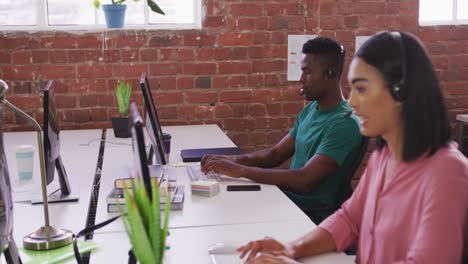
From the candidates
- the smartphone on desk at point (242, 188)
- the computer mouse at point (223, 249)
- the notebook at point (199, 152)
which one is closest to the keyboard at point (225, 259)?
the computer mouse at point (223, 249)

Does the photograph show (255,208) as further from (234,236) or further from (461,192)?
(461,192)

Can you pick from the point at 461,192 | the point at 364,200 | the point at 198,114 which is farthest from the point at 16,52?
the point at 461,192

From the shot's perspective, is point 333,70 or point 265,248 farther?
point 333,70

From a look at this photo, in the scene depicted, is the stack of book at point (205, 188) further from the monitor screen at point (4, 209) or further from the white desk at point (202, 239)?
the monitor screen at point (4, 209)

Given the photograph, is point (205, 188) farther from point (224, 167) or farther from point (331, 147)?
point (331, 147)

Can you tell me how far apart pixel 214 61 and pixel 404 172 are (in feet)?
8.35

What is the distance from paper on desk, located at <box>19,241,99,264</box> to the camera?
1.65m

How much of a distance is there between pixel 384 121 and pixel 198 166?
137 cm

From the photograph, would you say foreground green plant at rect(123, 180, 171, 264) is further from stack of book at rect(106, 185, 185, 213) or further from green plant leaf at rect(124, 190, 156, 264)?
stack of book at rect(106, 185, 185, 213)

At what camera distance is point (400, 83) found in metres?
1.53

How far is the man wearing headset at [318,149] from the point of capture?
2496 millimetres

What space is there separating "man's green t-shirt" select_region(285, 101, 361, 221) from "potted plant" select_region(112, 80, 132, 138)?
1257 mm

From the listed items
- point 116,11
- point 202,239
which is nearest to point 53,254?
point 202,239

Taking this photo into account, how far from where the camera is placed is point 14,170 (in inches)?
108
